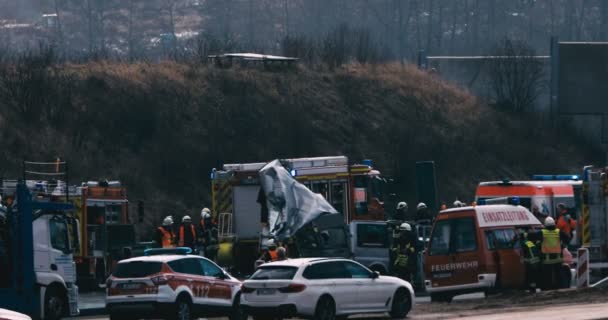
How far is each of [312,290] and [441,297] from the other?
6492 millimetres

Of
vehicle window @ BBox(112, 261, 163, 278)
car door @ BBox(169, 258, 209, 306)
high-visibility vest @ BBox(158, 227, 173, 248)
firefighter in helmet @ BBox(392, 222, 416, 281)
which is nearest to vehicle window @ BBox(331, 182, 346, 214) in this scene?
firefighter in helmet @ BBox(392, 222, 416, 281)

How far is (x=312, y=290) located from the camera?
23125 millimetres

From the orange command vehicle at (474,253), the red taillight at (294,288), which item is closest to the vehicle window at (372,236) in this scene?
the orange command vehicle at (474,253)

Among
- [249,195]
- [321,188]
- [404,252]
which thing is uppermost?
[321,188]

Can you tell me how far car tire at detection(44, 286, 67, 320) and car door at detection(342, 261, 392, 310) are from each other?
5409 mm

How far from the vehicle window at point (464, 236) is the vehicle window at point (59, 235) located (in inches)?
318

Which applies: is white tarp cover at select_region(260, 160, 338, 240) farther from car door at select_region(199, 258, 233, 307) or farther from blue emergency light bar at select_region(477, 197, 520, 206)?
blue emergency light bar at select_region(477, 197, 520, 206)

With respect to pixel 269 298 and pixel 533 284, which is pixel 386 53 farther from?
pixel 269 298

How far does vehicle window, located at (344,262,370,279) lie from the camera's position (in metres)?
24.3

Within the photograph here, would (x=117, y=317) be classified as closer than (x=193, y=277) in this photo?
Yes

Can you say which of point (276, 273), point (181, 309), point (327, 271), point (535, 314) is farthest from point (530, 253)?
point (181, 309)

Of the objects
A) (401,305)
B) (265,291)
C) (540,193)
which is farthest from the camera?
(540,193)

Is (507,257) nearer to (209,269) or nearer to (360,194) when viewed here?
(209,269)

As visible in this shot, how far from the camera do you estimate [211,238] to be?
3275cm
